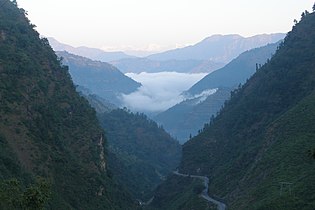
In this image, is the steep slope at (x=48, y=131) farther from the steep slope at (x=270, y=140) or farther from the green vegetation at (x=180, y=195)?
the steep slope at (x=270, y=140)

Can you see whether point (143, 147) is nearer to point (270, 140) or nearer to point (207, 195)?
point (207, 195)

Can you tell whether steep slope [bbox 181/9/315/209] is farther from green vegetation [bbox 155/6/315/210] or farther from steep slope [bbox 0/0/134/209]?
steep slope [bbox 0/0/134/209]

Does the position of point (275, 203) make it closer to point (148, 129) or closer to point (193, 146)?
point (193, 146)

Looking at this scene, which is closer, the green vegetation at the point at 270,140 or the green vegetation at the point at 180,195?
the green vegetation at the point at 270,140

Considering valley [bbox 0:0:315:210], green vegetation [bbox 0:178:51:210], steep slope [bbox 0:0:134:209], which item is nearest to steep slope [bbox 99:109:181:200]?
valley [bbox 0:0:315:210]

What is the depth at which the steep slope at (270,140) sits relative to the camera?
2496 inches

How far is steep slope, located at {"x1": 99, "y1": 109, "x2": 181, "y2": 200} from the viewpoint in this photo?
524ft

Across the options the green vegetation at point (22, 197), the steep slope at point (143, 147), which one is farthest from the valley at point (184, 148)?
the steep slope at point (143, 147)

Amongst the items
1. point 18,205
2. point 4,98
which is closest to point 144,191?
point 4,98

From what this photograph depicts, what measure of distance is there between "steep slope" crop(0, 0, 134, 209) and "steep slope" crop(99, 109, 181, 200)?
66.7m

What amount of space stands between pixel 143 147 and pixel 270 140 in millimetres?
104463

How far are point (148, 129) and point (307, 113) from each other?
11741 centimetres

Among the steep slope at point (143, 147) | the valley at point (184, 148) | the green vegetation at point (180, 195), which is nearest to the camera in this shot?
the valley at point (184, 148)

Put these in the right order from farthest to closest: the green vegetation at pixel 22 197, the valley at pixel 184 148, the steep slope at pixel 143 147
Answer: the steep slope at pixel 143 147
the valley at pixel 184 148
the green vegetation at pixel 22 197
